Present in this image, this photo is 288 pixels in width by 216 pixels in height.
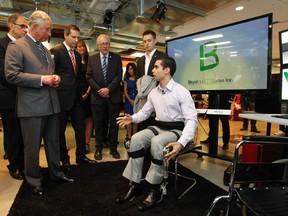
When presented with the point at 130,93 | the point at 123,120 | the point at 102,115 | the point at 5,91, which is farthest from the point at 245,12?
the point at 5,91

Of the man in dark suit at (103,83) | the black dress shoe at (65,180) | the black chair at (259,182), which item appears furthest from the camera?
the man in dark suit at (103,83)

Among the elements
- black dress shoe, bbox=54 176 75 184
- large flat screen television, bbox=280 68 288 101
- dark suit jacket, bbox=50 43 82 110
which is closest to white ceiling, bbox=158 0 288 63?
large flat screen television, bbox=280 68 288 101

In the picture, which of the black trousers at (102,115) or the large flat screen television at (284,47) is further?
the black trousers at (102,115)

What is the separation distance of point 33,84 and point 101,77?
1144mm

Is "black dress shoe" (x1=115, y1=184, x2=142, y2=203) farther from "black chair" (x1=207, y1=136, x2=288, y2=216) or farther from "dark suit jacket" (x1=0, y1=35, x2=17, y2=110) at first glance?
"dark suit jacket" (x1=0, y1=35, x2=17, y2=110)

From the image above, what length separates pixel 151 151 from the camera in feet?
5.88

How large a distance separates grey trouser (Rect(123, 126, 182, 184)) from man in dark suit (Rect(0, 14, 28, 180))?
1.33m

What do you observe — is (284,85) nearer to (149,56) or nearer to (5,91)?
(149,56)

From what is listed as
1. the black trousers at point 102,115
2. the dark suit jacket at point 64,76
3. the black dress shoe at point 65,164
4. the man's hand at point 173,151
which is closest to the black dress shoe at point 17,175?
the black dress shoe at point 65,164

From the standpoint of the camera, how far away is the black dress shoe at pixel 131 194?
1857 millimetres

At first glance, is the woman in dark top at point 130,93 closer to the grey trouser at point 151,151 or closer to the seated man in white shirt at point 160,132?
the seated man in white shirt at point 160,132

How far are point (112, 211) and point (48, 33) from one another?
1.62m

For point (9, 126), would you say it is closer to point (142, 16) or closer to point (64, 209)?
point (64, 209)

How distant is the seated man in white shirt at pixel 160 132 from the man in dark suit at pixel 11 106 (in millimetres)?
1221
